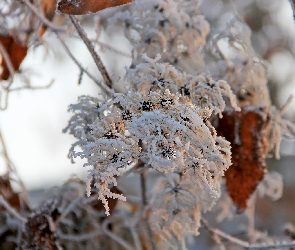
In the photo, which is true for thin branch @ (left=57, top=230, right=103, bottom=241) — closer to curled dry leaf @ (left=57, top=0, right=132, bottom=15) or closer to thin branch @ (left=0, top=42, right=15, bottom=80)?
thin branch @ (left=0, top=42, right=15, bottom=80)

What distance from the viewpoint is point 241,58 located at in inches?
35.0

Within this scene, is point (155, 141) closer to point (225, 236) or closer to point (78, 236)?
point (225, 236)

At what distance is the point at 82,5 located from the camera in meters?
0.62

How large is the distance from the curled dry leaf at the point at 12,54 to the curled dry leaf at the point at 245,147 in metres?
0.40

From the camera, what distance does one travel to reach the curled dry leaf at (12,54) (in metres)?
0.94

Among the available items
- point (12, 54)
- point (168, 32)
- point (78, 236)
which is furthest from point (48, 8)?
point (78, 236)

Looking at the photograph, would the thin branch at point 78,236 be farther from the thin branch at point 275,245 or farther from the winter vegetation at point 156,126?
the thin branch at point 275,245

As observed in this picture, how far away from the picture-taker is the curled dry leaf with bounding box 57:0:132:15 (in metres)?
0.62

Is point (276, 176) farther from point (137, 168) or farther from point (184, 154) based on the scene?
point (184, 154)

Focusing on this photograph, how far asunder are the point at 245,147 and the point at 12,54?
0.46 m

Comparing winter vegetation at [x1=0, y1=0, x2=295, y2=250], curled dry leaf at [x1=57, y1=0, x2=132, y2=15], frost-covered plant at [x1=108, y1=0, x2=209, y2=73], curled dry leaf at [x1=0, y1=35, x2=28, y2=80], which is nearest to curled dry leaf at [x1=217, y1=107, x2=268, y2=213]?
winter vegetation at [x1=0, y1=0, x2=295, y2=250]

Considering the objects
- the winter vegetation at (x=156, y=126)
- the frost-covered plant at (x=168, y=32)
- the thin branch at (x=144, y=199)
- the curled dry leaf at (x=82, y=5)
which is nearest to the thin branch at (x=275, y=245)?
the winter vegetation at (x=156, y=126)

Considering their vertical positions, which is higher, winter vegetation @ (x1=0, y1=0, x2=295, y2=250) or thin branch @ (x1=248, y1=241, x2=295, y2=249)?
winter vegetation @ (x1=0, y1=0, x2=295, y2=250)

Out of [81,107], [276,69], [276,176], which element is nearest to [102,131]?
[81,107]
